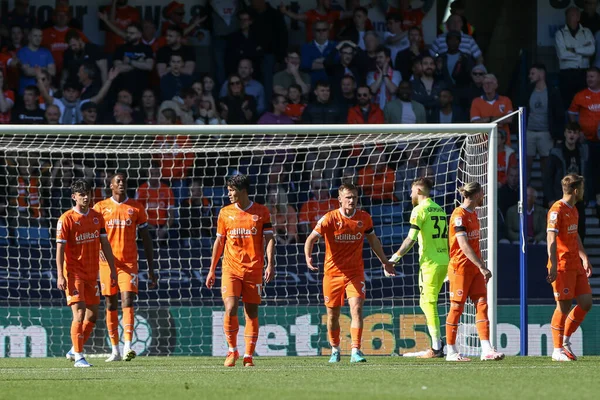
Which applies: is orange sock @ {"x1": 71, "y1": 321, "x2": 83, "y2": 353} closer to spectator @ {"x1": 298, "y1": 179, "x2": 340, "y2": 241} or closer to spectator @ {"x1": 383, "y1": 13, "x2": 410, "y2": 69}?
spectator @ {"x1": 298, "y1": 179, "x2": 340, "y2": 241}

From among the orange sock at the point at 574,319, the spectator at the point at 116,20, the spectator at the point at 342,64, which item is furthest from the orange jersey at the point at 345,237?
the spectator at the point at 116,20

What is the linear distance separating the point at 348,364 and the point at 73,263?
3040mm

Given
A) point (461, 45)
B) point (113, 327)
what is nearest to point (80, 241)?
point (113, 327)

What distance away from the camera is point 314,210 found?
49.4 feet

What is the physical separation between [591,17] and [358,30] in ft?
13.9

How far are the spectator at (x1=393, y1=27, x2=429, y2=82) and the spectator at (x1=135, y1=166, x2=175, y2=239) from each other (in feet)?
15.8

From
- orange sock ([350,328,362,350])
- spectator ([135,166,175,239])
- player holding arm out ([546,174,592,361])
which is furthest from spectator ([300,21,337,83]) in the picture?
player holding arm out ([546,174,592,361])

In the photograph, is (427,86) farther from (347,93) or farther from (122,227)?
(122,227)

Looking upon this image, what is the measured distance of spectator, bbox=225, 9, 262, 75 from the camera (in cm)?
1755

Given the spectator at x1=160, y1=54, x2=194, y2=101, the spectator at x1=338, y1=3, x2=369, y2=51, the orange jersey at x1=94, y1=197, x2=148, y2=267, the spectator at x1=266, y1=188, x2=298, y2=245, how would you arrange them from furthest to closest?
the spectator at x1=338, y1=3, x2=369, y2=51 → the spectator at x1=160, y1=54, x2=194, y2=101 → the spectator at x1=266, y1=188, x2=298, y2=245 → the orange jersey at x1=94, y1=197, x2=148, y2=267

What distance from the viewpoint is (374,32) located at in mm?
17891

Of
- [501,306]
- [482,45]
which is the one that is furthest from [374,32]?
[501,306]

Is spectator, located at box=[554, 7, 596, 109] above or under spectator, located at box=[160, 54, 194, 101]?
above

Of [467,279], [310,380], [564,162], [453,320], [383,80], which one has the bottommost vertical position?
[310,380]
